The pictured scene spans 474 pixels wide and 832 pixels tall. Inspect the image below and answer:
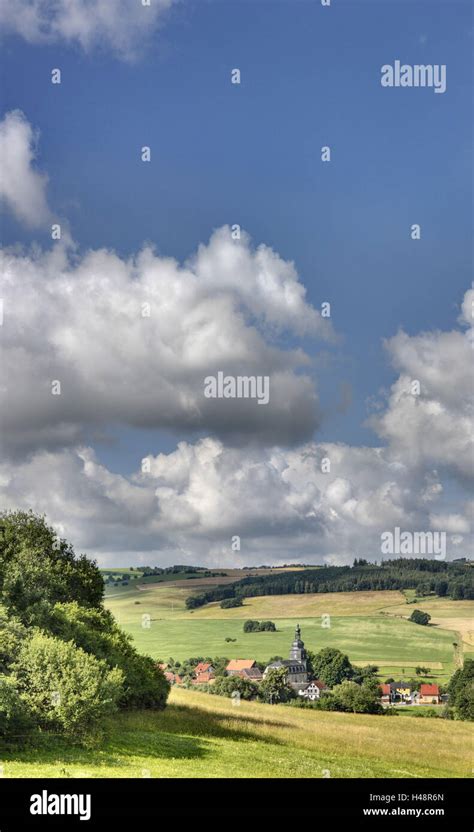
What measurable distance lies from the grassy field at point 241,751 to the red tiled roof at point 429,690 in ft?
177

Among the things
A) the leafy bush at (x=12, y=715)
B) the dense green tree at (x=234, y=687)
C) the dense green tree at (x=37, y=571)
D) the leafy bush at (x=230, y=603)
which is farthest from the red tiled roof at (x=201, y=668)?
the leafy bush at (x=12, y=715)

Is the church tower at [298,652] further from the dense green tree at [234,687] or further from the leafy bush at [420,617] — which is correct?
the leafy bush at [420,617]

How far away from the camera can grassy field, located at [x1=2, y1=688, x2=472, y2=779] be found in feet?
101

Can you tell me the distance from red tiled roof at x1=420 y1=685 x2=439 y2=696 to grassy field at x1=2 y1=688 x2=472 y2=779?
5384 centimetres

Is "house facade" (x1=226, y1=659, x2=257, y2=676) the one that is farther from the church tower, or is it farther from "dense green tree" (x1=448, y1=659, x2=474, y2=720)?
"dense green tree" (x1=448, y1=659, x2=474, y2=720)

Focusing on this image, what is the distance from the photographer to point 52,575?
161 feet

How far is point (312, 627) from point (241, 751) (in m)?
136

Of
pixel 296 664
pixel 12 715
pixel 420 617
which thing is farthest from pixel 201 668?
pixel 12 715

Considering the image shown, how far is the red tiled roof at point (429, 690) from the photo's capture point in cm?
11195

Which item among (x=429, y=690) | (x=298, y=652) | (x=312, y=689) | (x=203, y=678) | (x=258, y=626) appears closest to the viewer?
(x=312, y=689)

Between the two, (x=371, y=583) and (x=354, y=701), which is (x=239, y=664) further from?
(x=371, y=583)

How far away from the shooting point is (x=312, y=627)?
555 feet
